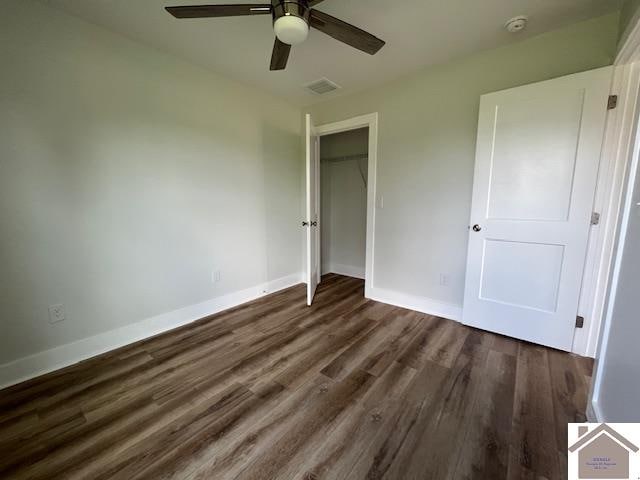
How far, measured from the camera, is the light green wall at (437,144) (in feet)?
6.47

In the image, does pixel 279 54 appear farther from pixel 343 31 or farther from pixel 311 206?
pixel 311 206

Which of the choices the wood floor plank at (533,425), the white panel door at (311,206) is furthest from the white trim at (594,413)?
the white panel door at (311,206)

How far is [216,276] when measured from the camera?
277 centimetres

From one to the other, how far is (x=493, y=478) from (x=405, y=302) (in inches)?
71.3

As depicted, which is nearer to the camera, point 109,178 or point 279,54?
point 279,54

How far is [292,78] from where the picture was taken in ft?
8.80

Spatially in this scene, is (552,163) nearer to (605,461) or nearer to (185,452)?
(605,461)

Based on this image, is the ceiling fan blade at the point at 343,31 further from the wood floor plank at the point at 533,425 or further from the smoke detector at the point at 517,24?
the wood floor plank at the point at 533,425

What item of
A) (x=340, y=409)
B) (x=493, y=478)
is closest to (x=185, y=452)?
(x=340, y=409)

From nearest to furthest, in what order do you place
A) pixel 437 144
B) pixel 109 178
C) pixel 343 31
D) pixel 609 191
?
pixel 343 31, pixel 609 191, pixel 109 178, pixel 437 144

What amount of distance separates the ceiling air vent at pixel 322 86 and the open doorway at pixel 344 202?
1001mm

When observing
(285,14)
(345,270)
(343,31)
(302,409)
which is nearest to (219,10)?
(285,14)

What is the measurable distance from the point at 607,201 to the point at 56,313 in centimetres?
399

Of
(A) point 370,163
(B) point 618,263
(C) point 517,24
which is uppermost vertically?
(C) point 517,24
